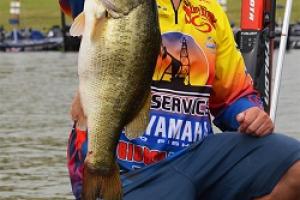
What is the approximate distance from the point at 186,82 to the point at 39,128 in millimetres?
11531

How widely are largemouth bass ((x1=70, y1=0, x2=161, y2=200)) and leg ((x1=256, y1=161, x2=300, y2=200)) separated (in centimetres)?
71

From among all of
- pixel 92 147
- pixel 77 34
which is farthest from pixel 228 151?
pixel 77 34

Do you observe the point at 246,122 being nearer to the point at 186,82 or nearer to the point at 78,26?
the point at 186,82

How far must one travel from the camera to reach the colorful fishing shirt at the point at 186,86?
462cm

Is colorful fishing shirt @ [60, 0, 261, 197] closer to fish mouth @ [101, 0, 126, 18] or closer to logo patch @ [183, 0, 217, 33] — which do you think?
logo patch @ [183, 0, 217, 33]

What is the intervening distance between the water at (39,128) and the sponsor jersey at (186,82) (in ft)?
15.9

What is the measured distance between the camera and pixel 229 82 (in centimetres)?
482

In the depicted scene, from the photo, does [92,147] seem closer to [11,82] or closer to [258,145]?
[258,145]

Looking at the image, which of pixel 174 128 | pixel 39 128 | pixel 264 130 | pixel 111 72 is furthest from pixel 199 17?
pixel 39 128

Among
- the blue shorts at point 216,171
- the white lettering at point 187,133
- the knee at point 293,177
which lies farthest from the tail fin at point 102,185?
the knee at point 293,177

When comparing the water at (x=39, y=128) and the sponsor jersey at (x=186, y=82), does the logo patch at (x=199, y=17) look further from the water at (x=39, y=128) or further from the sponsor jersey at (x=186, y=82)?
the water at (x=39, y=128)

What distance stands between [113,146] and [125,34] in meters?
0.49

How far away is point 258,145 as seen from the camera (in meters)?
4.48

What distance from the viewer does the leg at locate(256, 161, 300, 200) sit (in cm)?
429
